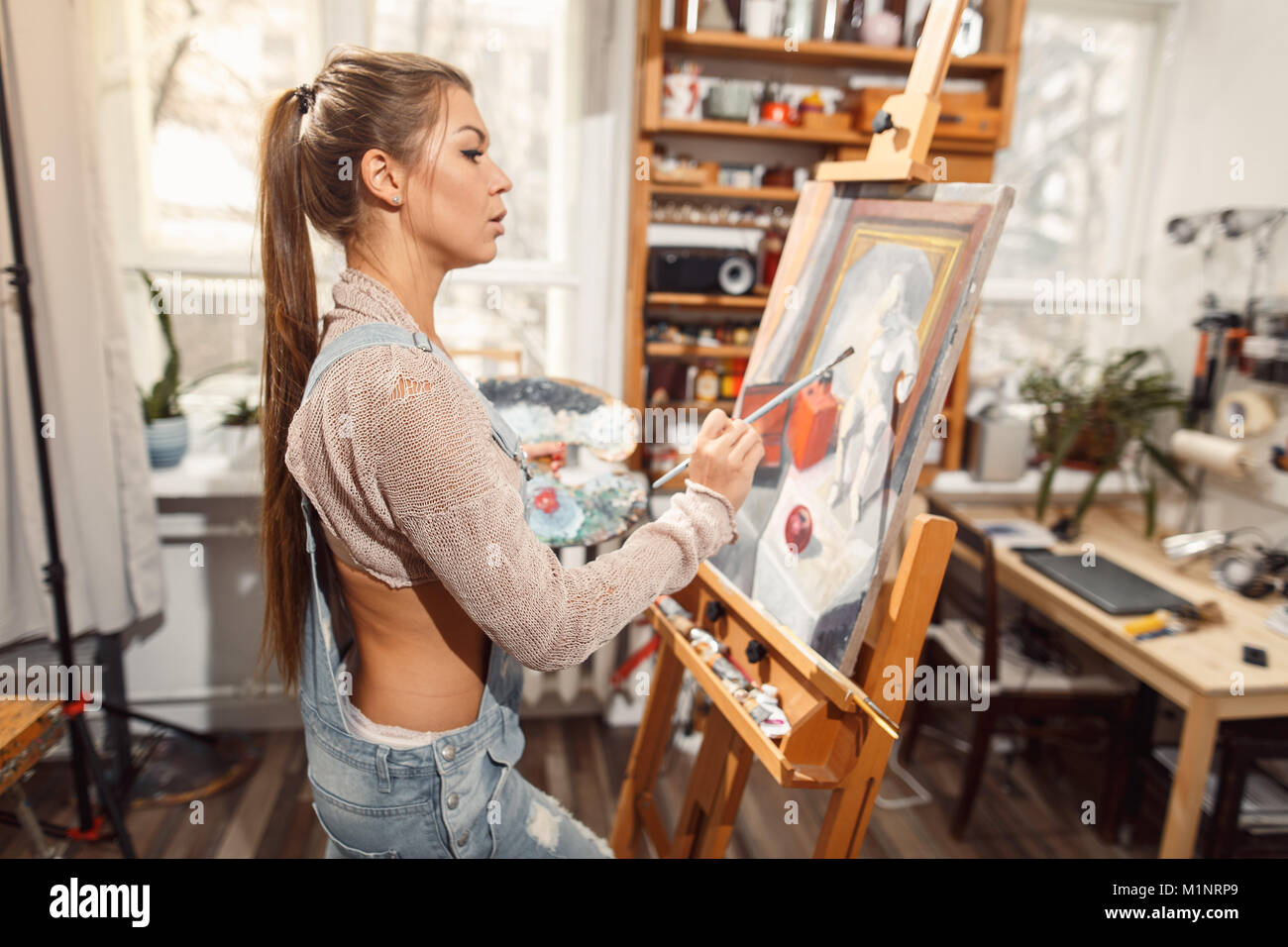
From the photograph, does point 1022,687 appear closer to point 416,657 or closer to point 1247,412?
point 1247,412

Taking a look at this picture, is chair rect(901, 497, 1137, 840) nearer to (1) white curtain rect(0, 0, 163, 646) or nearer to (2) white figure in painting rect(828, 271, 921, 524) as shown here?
(2) white figure in painting rect(828, 271, 921, 524)

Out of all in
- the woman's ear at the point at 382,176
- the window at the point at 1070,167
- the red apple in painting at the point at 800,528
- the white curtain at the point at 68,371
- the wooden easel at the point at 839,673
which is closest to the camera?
the woman's ear at the point at 382,176

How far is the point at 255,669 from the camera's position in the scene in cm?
248

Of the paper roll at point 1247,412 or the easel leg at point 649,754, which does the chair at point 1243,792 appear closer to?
the paper roll at point 1247,412

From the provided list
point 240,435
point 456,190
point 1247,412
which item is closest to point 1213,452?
point 1247,412

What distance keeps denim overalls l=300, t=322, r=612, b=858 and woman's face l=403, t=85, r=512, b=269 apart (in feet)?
0.68

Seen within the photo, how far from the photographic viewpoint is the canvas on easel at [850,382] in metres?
1.10

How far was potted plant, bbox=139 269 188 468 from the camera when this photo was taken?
7.50ft

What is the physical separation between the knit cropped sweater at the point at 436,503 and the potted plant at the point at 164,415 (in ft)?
5.31

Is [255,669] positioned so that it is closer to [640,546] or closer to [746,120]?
[640,546]

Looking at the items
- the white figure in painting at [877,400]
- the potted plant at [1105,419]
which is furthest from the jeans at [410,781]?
the potted plant at [1105,419]

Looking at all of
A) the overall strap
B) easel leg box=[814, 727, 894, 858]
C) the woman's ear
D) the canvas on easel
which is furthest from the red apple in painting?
the woman's ear

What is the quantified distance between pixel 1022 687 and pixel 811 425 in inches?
52.9
